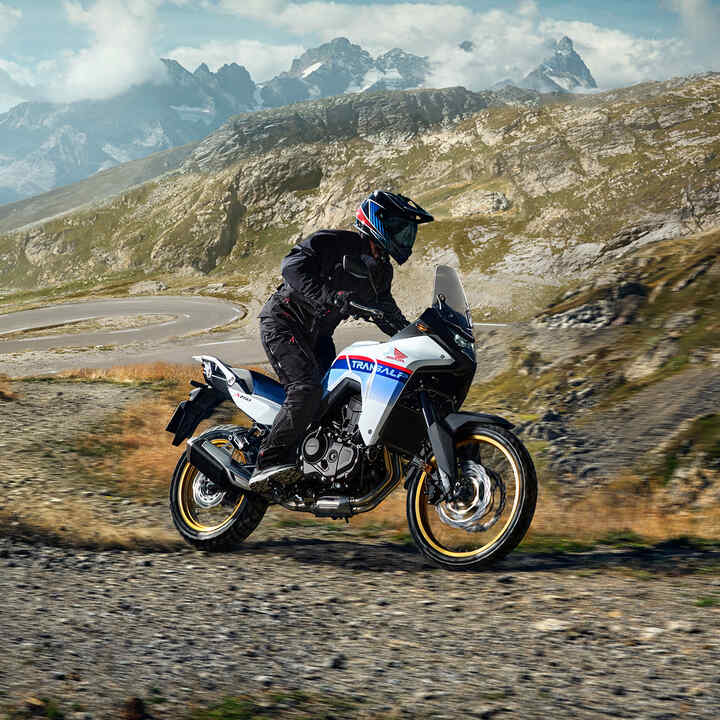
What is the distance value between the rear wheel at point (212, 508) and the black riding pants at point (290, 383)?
67 centimetres

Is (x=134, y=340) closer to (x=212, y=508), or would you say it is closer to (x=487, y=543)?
(x=212, y=508)

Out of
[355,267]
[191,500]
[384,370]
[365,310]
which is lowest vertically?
[191,500]

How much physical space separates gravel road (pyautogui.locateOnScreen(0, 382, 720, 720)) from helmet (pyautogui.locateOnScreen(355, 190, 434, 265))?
2873 mm

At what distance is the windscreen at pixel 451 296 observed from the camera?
5.86 metres

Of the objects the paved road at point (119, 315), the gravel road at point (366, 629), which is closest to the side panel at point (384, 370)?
the gravel road at point (366, 629)

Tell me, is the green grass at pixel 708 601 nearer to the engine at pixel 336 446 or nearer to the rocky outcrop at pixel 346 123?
the engine at pixel 336 446

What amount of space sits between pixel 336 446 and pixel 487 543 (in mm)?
1576

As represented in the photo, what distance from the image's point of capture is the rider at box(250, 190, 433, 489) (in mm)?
5895

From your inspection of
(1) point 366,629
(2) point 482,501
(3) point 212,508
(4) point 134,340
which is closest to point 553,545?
(2) point 482,501

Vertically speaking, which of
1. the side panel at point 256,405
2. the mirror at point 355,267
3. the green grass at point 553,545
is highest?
the mirror at point 355,267

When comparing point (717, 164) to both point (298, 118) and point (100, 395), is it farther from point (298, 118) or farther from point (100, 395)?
point (298, 118)

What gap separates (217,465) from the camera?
6812mm

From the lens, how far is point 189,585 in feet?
18.7

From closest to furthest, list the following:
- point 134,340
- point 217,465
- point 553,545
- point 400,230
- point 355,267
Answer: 1. point 355,267
2. point 400,230
3. point 553,545
4. point 217,465
5. point 134,340
